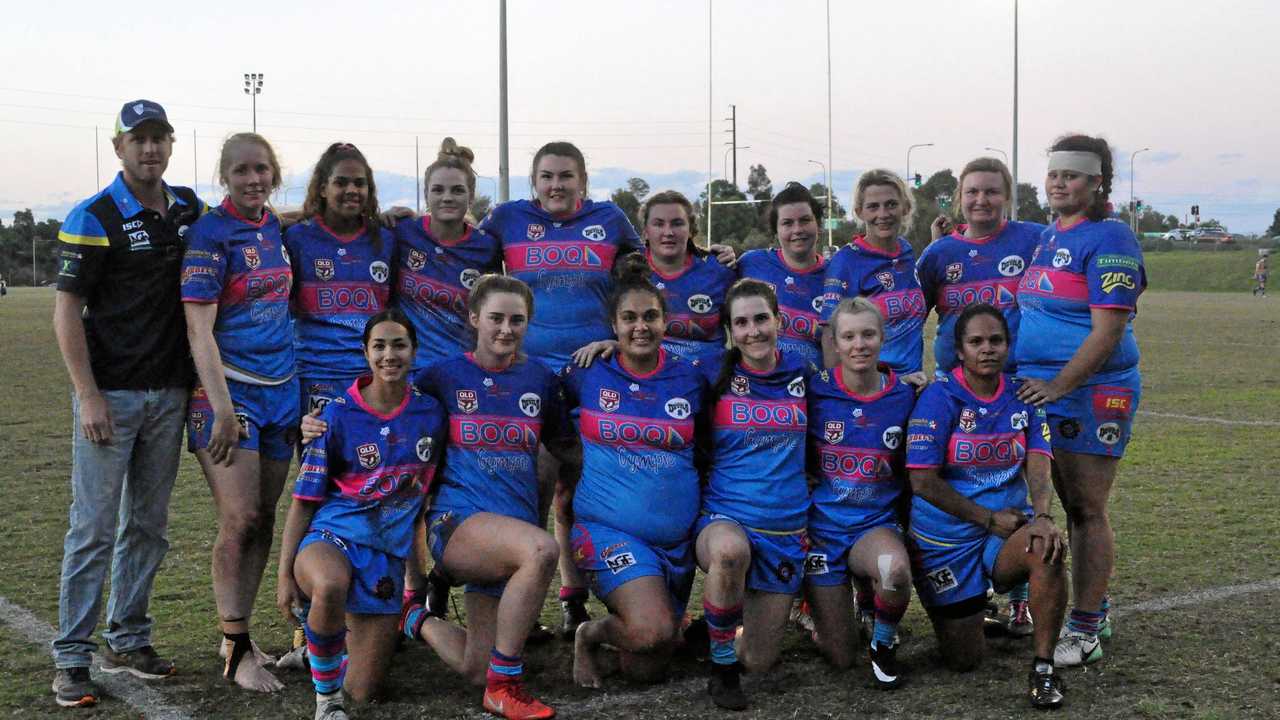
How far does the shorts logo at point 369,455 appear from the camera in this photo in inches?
165

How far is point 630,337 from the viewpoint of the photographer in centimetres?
448

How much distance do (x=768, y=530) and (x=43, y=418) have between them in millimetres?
9130

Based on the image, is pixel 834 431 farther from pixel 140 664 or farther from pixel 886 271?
pixel 140 664

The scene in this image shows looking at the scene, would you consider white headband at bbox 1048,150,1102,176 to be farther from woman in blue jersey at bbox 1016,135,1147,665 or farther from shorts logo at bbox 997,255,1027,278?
shorts logo at bbox 997,255,1027,278

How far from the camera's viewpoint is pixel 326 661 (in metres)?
3.93

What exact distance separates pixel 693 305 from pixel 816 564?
4.05 ft

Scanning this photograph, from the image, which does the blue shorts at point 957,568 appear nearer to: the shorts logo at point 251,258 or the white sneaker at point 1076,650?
the white sneaker at point 1076,650

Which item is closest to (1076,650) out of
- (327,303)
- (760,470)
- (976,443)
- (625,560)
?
(976,443)

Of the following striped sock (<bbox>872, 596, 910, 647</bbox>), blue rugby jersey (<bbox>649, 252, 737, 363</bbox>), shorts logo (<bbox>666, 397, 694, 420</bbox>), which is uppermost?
blue rugby jersey (<bbox>649, 252, 737, 363</bbox>)

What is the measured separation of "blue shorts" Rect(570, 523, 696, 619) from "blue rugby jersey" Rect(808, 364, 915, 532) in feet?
1.87

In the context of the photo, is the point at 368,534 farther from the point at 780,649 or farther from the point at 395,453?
the point at 780,649

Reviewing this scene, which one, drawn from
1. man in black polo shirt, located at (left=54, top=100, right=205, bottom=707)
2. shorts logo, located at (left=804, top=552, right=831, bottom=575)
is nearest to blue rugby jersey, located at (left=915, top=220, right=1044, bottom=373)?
shorts logo, located at (left=804, top=552, right=831, bottom=575)

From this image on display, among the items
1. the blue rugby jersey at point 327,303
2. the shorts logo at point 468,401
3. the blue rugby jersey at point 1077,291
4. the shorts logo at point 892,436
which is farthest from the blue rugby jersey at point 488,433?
the blue rugby jersey at point 1077,291

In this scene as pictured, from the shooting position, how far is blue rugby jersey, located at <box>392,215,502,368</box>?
500 cm
